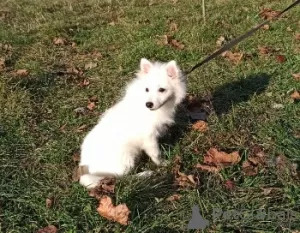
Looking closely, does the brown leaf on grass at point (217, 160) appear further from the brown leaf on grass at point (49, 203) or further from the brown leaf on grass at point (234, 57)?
the brown leaf on grass at point (234, 57)

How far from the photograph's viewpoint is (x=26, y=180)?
377cm

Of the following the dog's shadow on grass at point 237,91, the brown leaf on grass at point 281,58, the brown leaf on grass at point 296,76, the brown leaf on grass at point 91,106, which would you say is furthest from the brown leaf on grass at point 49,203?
the brown leaf on grass at point 281,58

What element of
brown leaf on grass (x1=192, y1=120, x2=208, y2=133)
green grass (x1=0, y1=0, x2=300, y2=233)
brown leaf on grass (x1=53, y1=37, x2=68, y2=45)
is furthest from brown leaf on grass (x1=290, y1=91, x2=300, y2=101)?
brown leaf on grass (x1=53, y1=37, x2=68, y2=45)

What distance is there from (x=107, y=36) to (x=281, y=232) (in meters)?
5.00

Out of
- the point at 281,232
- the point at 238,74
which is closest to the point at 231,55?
the point at 238,74

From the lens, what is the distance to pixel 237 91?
5.17 m

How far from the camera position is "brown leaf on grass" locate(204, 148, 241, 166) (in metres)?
3.71

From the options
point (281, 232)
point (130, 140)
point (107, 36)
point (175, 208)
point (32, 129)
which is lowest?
point (281, 232)

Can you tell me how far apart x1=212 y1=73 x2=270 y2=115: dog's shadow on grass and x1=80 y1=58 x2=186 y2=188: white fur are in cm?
93

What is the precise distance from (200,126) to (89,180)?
1480mm

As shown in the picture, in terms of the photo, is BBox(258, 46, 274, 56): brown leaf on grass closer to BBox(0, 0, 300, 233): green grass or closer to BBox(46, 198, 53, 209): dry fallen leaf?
BBox(0, 0, 300, 233): green grass

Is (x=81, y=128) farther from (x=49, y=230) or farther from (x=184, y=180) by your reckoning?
(x=49, y=230)

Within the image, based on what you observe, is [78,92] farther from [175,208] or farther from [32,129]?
[175,208]

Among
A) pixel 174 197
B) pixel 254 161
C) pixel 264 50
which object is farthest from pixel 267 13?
pixel 174 197
